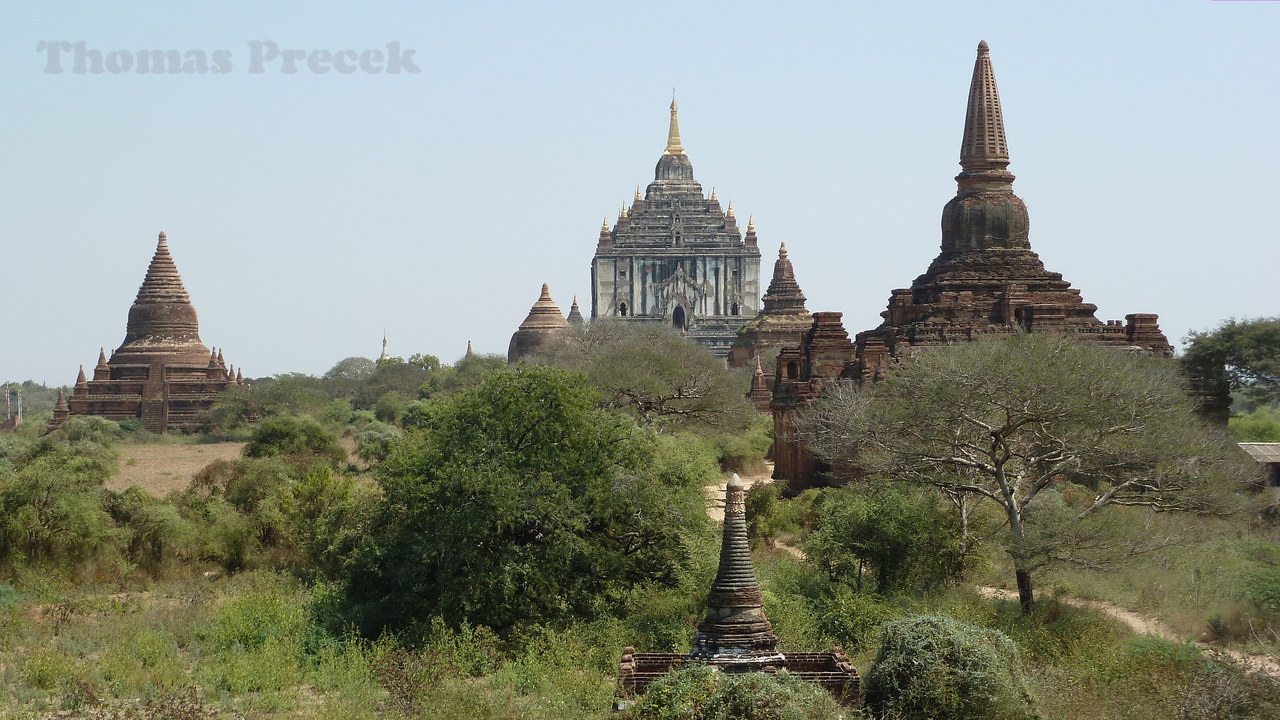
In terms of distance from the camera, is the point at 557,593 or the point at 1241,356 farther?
the point at 1241,356

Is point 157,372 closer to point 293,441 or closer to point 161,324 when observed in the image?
point 161,324

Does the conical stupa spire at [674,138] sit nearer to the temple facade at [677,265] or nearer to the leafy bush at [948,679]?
the temple facade at [677,265]

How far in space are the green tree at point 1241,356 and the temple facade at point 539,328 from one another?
142ft

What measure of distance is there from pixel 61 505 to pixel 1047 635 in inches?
627

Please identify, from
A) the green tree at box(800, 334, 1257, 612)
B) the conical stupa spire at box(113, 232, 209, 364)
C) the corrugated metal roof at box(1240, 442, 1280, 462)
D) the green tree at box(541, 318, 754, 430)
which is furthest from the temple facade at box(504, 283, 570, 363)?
the green tree at box(800, 334, 1257, 612)

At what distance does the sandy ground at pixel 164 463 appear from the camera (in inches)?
1524

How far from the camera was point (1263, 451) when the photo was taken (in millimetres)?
32156

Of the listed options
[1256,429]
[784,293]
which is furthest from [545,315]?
[1256,429]

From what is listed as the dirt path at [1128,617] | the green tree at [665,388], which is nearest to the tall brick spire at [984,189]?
the green tree at [665,388]

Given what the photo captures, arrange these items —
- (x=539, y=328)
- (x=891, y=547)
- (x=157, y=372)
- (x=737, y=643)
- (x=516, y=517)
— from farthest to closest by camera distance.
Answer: (x=539, y=328), (x=157, y=372), (x=891, y=547), (x=516, y=517), (x=737, y=643)

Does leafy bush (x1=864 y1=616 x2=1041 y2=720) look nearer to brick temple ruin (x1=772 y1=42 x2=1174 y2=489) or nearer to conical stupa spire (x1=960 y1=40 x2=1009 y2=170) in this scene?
brick temple ruin (x1=772 y1=42 x2=1174 y2=489)

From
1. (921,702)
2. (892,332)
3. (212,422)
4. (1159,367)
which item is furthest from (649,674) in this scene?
(212,422)

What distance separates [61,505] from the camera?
25906 mm

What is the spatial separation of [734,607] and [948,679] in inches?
82.4
